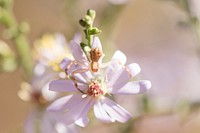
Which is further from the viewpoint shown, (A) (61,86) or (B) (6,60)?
(B) (6,60)

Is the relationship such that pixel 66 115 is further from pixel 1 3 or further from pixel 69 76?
pixel 1 3

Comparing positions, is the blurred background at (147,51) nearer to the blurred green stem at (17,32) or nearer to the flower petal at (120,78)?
the blurred green stem at (17,32)

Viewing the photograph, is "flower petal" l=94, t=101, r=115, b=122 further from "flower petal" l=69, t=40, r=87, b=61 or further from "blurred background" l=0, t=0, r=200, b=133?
"blurred background" l=0, t=0, r=200, b=133

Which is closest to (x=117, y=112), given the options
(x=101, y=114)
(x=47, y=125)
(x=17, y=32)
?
A: (x=101, y=114)

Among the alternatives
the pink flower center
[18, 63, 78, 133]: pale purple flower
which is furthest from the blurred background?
the pink flower center

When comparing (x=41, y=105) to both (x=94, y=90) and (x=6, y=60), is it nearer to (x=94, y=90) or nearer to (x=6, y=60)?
(x=6, y=60)

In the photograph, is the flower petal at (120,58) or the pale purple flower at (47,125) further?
the pale purple flower at (47,125)

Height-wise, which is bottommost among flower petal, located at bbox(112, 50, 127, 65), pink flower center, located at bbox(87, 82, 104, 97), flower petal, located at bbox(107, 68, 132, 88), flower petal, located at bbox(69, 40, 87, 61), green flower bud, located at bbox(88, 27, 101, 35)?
pink flower center, located at bbox(87, 82, 104, 97)

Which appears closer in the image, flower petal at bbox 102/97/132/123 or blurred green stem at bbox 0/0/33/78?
flower petal at bbox 102/97/132/123

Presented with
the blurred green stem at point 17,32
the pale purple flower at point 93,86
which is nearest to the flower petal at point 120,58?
the pale purple flower at point 93,86
